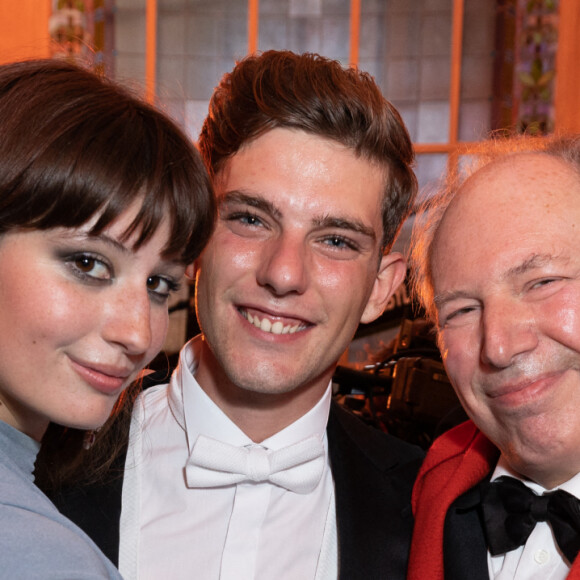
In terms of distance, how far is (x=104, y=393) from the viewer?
4.43 feet

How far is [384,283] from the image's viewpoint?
216cm

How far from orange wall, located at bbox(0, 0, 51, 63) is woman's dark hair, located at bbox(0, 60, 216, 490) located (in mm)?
Answer: 2885

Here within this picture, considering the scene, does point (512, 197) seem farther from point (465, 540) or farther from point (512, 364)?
point (465, 540)

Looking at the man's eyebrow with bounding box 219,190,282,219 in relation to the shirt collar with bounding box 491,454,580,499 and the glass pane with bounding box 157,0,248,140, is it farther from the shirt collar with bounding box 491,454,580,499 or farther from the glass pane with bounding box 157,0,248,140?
the glass pane with bounding box 157,0,248,140

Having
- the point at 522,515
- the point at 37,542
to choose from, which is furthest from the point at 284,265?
the point at 37,542

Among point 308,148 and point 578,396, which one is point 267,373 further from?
point 578,396

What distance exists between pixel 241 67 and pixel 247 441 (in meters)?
0.92

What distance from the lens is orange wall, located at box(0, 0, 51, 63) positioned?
407 cm

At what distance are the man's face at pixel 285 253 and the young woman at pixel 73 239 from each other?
0.48 m

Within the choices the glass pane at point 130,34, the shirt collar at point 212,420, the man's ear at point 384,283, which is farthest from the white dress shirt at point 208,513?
the glass pane at point 130,34

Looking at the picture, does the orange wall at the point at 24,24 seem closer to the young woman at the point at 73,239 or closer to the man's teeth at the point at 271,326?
the man's teeth at the point at 271,326

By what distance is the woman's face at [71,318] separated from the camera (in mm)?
1249

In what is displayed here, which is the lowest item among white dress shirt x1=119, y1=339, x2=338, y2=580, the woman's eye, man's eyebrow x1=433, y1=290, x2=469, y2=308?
white dress shirt x1=119, y1=339, x2=338, y2=580

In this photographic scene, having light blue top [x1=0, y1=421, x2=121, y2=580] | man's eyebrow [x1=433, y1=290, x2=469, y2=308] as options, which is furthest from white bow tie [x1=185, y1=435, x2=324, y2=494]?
light blue top [x1=0, y1=421, x2=121, y2=580]
